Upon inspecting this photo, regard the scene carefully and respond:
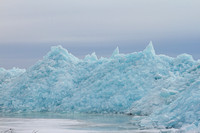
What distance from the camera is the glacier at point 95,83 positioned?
129ft

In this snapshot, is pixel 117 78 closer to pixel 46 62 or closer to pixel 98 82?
pixel 98 82

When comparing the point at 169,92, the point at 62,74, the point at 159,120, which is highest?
the point at 62,74

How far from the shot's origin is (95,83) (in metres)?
43.2

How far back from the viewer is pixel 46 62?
49.6m

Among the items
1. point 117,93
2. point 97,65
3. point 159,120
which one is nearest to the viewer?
point 159,120

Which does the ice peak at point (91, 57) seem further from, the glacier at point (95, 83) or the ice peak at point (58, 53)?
the ice peak at point (58, 53)

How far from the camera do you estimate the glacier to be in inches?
1548

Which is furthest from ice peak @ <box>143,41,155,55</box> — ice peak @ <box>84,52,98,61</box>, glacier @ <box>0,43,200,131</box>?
ice peak @ <box>84,52,98,61</box>

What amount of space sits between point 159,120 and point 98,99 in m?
17.6

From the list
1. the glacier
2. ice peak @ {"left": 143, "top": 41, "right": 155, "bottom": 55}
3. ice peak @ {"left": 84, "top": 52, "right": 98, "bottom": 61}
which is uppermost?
ice peak @ {"left": 84, "top": 52, "right": 98, "bottom": 61}

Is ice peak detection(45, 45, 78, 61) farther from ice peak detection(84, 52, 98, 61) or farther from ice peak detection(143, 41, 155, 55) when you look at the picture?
ice peak detection(143, 41, 155, 55)

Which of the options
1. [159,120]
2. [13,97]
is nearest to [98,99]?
[13,97]

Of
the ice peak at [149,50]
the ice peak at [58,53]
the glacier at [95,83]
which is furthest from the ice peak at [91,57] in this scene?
the ice peak at [149,50]

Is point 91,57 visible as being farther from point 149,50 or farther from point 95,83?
point 149,50
